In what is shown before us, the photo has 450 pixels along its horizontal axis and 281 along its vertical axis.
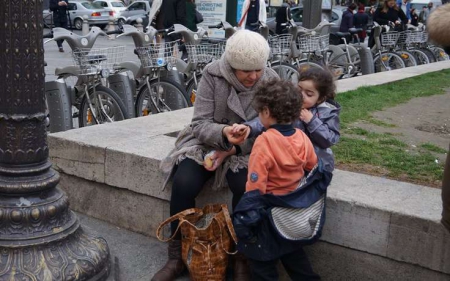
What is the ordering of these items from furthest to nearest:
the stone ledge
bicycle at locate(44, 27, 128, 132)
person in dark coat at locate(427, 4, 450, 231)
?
bicycle at locate(44, 27, 128, 132)
the stone ledge
person in dark coat at locate(427, 4, 450, 231)

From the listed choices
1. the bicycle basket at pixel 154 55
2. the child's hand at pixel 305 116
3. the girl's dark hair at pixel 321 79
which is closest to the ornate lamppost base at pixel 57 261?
the child's hand at pixel 305 116

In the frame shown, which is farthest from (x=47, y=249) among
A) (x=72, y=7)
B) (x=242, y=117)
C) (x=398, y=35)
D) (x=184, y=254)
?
(x=72, y=7)

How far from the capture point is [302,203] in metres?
3.30

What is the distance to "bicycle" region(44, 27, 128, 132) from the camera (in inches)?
247

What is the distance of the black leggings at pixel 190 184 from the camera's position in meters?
3.79

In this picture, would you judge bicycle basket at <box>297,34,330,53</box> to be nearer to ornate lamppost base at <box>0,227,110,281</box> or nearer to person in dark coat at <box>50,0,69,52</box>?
ornate lamppost base at <box>0,227,110,281</box>

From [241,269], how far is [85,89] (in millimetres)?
3233

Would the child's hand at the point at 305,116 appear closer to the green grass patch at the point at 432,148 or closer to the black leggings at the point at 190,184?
the black leggings at the point at 190,184

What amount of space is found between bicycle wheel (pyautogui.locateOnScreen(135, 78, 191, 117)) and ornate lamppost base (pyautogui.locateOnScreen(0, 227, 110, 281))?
10.4 feet

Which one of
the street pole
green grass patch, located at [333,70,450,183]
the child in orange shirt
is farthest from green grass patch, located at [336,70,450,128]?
the street pole

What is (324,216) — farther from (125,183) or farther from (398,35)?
(398,35)

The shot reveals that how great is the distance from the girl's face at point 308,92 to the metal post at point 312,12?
454 inches

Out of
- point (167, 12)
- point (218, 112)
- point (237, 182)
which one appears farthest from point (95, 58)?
point (167, 12)

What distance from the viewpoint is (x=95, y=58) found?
6.38 meters
